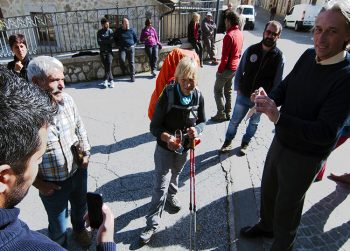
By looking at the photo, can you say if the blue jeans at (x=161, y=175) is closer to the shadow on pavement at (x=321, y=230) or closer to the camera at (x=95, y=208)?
the camera at (x=95, y=208)

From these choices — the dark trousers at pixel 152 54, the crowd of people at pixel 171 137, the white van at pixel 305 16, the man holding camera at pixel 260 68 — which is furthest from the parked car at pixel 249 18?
the crowd of people at pixel 171 137

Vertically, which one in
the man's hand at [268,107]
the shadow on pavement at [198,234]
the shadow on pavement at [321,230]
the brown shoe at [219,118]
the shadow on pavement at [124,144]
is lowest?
the shadow on pavement at [124,144]

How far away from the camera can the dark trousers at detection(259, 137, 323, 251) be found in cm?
218

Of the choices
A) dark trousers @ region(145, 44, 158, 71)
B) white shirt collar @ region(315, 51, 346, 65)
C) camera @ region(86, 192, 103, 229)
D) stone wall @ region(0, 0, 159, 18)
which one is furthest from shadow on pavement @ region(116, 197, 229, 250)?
stone wall @ region(0, 0, 159, 18)

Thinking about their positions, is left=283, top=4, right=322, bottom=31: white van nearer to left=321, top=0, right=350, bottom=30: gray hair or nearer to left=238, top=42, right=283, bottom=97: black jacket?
left=238, top=42, right=283, bottom=97: black jacket

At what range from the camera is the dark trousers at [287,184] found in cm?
218

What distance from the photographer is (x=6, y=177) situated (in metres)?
0.94

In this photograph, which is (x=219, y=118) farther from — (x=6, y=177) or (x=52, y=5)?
(x=52, y=5)

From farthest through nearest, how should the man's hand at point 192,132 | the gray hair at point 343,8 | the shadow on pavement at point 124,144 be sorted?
the shadow on pavement at point 124,144 < the man's hand at point 192,132 < the gray hair at point 343,8

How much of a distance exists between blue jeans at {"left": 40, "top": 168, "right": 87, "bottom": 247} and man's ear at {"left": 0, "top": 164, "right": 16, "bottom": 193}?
1.46 m

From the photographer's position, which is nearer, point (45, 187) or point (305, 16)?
point (45, 187)

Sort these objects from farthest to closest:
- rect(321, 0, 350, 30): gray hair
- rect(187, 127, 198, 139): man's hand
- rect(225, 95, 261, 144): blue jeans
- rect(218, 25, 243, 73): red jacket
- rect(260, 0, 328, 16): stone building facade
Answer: rect(260, 0, 328, 16): stone building facade, rect(218, 25, 243, 73): red jacket, rect(225, 95, 261, 144): blue jeans, rect(187, 127, 198, 139): man's hand, rect(321, 0, 350, 30): gray hair


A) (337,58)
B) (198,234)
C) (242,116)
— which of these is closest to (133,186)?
(198,234)

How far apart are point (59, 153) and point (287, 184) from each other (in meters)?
1.85
